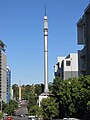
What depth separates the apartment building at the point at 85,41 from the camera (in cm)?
8981

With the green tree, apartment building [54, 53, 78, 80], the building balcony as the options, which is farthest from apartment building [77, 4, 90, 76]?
apartment building [54, 53, 78, 80]

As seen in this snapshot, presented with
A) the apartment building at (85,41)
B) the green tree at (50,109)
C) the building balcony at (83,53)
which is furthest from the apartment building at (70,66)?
the green tree at (50,109)

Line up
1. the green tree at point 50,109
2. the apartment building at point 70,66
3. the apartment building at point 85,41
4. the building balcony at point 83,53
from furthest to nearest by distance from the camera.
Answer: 1. the apartment building at point 70,66
2. the building balcony at point 83,53
3. the apartment building at point 85,41
4. the green tree at point 50,109

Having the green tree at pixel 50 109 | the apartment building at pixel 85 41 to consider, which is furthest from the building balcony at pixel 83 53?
the green tree at pixel 50 109

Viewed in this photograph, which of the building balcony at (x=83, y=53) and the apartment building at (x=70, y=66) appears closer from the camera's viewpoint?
the building balcony at (x=83, y=53)

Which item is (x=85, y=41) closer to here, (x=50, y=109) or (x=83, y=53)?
(x=83, y=53)

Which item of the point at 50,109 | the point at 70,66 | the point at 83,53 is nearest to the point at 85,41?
the point at 83,53

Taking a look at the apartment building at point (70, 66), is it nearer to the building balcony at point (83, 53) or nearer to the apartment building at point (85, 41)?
the apartment building at point (85, 41)

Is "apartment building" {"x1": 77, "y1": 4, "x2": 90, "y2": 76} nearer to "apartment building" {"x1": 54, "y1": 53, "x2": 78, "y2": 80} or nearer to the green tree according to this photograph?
the green tree

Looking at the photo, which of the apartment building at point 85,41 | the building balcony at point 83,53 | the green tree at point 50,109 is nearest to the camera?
the green tree at point 50,109

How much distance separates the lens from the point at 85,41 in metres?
93.7

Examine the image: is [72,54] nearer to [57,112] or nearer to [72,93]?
[57,112]

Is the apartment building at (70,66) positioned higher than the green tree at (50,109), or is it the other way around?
the apartment building at (70,66)

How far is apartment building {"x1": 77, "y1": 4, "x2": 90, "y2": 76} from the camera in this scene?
295 ft
